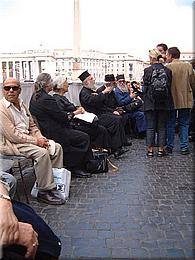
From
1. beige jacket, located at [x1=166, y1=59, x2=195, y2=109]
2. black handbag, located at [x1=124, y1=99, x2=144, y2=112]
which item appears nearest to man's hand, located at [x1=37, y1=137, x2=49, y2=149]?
beige jacket, located at [x1=166, y1=59, x2=195, y2=109]

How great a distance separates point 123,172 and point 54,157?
4.69 ft

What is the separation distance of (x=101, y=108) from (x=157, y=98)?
111 cm

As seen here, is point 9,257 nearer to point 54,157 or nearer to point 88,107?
point 54,157

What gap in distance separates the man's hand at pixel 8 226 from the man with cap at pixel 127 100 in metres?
6.27

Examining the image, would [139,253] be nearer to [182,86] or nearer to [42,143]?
[42,143]

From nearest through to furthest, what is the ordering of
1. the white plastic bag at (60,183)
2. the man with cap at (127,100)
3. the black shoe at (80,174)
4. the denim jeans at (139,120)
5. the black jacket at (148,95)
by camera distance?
the white plastic bag at (60,183), the black shoe at (80,174), the black jacket at (148,95), the man with cap at (127,100), the denim jeans at (139,120)

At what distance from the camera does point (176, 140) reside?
28.1 feet

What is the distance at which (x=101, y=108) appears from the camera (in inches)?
279

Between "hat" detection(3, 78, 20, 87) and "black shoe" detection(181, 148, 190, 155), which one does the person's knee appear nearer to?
"hat" detection(3, 78, 20, 87)

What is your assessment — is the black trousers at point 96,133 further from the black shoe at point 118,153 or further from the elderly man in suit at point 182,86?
the elderly man in suit at point 182,86

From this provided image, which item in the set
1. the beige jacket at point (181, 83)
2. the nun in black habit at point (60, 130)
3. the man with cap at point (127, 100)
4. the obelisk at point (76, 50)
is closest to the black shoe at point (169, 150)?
the beige jacket at point (181, 83)

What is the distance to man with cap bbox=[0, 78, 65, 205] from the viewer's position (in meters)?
4.32

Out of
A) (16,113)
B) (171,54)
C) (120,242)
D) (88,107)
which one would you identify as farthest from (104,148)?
(120,242)

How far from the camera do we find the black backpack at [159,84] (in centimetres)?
634
